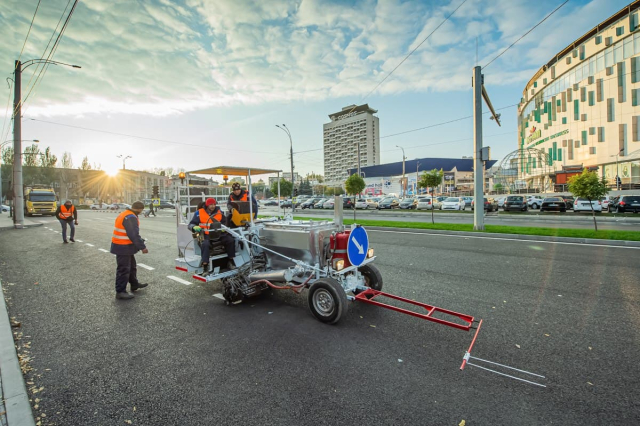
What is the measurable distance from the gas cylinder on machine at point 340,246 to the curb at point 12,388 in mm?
3601

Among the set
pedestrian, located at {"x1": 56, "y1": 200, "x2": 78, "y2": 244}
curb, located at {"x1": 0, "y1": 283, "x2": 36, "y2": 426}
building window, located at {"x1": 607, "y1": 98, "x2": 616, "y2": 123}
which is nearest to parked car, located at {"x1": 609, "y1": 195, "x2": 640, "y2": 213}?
building window, located at {"x1": 607, "y1": 98, "x2": 616, "y2": 123}

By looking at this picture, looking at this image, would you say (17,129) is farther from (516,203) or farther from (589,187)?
(516,203)

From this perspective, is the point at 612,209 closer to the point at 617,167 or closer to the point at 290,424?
the point at 617,167

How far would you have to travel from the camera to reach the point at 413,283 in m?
6.27

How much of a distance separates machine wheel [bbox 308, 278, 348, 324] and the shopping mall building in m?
48.3

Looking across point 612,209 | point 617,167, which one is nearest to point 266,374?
point 612,209

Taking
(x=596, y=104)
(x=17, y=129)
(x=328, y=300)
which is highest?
(x=596, y=104)

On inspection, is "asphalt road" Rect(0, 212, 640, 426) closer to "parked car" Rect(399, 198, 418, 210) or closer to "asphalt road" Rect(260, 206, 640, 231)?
"asphalt road" Rect(260, 206, 640, 231)

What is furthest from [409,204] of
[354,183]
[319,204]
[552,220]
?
[552,220]

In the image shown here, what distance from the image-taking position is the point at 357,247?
4.79 metres

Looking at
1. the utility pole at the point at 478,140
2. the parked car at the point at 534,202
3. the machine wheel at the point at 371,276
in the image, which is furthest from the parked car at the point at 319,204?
the machine wheel at the point at 371,276

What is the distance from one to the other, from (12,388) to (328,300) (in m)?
3.29

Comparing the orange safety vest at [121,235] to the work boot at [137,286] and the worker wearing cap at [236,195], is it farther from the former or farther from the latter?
the worker wearing cap at [236,195]

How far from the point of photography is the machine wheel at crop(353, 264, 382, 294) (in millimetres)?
5184
